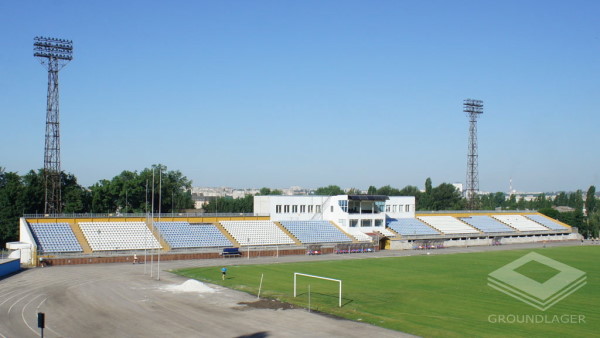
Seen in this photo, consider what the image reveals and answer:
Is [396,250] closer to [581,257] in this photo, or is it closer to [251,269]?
[581,257]

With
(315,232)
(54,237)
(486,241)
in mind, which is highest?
(54,237)

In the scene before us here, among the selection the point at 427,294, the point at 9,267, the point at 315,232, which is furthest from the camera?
the point at 315,232

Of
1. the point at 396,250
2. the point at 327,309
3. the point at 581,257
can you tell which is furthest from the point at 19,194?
the point at 581,257

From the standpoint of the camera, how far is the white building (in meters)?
75.8

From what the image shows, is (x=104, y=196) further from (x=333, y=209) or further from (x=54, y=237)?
(x=333, y=209)

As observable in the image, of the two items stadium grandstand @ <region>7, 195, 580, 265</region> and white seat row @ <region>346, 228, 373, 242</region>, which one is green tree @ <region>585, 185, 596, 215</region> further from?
white seat row @ <region>346, 228, 373, 242</region>

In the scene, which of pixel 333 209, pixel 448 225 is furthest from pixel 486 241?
pixel 333 209

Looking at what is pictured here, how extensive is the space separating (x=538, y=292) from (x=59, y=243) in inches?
1743

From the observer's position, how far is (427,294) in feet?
124

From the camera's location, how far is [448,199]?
133000 mm
